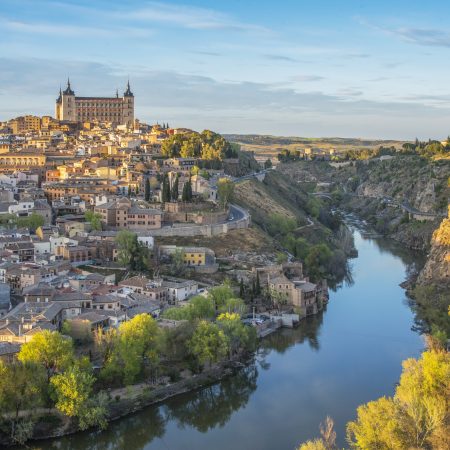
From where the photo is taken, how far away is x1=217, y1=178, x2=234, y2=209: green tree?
139ft

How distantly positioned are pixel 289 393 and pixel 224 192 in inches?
862

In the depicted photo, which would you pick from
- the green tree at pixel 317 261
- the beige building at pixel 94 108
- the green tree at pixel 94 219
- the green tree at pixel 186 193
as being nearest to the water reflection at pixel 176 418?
the green tree at pixel 317 261

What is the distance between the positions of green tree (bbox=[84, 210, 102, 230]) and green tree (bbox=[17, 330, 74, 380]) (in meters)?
16.4

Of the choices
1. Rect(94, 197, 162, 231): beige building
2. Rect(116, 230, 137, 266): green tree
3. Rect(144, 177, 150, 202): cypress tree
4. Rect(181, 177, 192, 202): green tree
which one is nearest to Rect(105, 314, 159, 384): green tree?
Rect(116, 230, 137, 266): green tree

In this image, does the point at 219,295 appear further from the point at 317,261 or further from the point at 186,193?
the point at 186,193

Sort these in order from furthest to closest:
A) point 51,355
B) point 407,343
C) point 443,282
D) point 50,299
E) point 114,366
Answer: point 443,282, point 407,343, point 50,299, point 114,366, point 51,355

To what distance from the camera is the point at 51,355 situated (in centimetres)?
1952

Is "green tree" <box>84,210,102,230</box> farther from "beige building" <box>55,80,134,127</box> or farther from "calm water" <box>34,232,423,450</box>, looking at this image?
"beige building" <box>55,80,134,127</box>

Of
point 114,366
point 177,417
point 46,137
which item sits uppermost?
point 46,137

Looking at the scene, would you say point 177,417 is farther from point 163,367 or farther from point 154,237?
point 154,237

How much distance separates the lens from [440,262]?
125ft

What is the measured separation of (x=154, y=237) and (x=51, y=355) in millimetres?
17360

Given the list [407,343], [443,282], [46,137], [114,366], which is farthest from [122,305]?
[46,137]

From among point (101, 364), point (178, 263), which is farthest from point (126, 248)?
point (101, 364)
